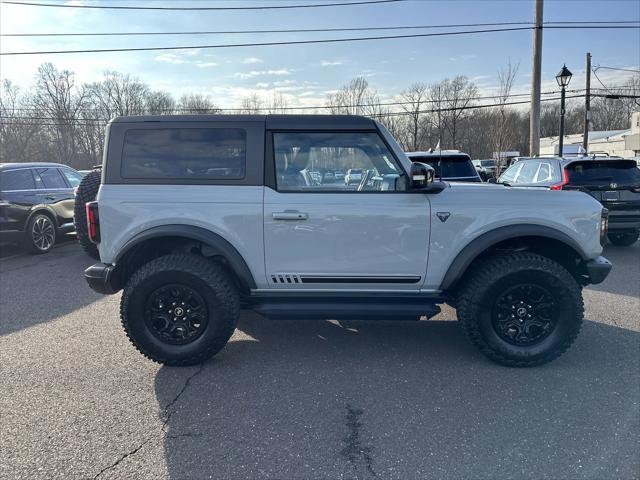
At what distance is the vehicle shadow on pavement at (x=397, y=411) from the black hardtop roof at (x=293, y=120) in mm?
2047

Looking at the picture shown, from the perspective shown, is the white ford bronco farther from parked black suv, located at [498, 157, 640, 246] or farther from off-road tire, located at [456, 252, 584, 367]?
parked black suv, located at [498, 157, 640, 246]

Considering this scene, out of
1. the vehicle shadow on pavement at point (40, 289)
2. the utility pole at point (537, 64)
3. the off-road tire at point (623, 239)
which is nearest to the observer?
the vehicle shadow on pavement at point (40, 289)

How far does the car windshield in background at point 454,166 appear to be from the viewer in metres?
8.08

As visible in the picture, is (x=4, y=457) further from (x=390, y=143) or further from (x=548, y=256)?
(x=548, y=256)

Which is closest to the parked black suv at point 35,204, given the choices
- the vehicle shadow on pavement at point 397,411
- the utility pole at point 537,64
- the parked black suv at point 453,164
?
the vehicle shadow on pavement at point 397,411

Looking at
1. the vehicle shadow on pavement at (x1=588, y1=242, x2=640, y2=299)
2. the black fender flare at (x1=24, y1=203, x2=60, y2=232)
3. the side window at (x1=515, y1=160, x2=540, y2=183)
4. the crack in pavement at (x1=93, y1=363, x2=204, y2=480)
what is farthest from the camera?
the side window at (x1=515, y1=160, x2=540, y2=183)

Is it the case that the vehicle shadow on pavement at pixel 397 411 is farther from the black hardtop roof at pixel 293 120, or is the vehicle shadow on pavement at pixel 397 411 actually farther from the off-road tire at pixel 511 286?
the black hardtop roof at pixel 293 120

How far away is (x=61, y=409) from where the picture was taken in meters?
3.05

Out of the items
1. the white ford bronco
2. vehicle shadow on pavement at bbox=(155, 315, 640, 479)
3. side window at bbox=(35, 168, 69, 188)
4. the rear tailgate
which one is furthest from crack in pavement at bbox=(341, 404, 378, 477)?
side window at bbox=(35, 168, 69, 188)

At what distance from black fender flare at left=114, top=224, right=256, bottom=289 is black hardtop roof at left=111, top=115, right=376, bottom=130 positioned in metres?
0.94

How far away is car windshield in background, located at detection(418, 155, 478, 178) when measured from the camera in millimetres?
8078

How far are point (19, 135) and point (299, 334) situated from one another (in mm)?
52277

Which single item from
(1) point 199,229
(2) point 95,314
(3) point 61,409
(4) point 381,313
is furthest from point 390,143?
(2) point 95,314

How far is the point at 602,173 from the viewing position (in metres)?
7.86
